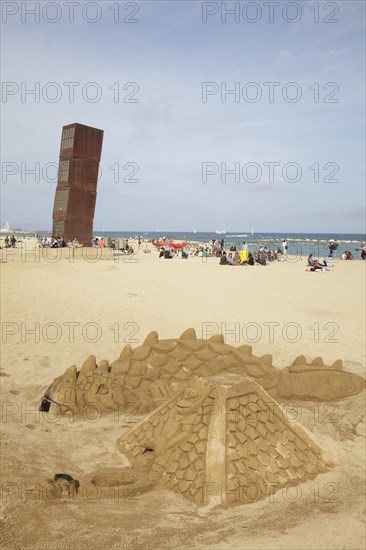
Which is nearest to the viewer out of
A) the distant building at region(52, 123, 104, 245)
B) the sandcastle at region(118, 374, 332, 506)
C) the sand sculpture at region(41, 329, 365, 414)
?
the sandcastle at region(118, 374, 332, 506)

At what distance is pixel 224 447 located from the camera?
3.54m

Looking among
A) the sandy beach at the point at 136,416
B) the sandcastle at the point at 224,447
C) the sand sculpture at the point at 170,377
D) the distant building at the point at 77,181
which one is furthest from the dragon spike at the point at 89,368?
Result: the distant building at the point at 77,181

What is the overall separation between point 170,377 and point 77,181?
18177 mm

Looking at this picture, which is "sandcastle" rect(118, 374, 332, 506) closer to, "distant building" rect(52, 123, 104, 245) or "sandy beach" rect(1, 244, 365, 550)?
"sandy beach" rect(1, 244, 365, 550)

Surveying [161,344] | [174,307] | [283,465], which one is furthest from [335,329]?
[283,465]

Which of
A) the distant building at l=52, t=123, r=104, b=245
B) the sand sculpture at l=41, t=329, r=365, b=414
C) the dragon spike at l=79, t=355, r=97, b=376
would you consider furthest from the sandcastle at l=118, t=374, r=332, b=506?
the distant building at l=52, t=123, r=104, b=245

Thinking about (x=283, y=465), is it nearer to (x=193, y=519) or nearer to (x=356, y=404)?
(x=193, y=519)

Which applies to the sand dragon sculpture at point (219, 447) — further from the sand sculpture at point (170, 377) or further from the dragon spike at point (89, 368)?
the dragon spike at point (89, 368)

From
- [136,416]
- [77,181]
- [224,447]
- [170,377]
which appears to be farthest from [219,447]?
[77,181]

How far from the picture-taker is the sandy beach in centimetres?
296

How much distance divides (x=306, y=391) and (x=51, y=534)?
380cm

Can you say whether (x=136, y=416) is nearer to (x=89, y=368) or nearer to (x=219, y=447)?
(x=89, y=368)

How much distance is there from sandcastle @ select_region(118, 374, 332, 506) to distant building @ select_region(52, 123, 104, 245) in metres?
19.4

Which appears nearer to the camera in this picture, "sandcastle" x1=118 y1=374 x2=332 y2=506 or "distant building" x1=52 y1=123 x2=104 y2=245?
"sandcastle" x1=118 y1=374 x2=332 y2=506
